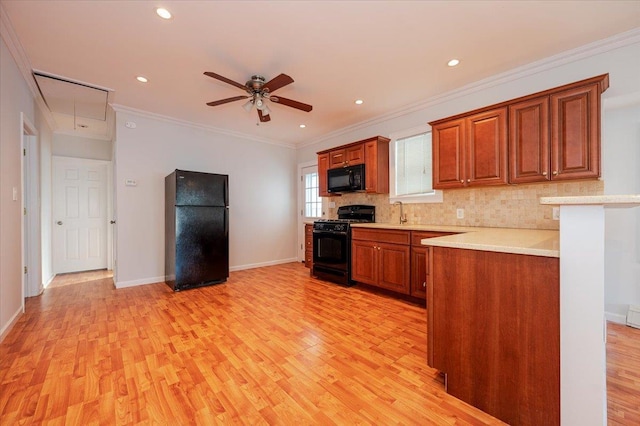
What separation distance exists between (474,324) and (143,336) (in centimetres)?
265

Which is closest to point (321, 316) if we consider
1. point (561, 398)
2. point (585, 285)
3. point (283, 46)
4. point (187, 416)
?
point (187, 416)

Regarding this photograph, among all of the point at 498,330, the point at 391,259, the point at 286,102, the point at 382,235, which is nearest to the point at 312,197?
the point at 382,235

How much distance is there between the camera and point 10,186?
2494 millimetres

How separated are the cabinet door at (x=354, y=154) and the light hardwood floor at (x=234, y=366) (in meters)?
2.23

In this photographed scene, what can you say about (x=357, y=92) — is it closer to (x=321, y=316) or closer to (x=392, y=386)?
(x=321, y=316)

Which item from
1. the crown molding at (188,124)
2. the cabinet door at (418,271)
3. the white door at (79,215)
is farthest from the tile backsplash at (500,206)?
the white door at (79,215)

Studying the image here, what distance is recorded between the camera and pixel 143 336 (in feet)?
7.68

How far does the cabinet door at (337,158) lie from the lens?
448cm

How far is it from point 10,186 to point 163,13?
222 centimetres

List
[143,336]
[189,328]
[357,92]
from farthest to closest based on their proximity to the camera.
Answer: [357,92], [189,328], [143,336]

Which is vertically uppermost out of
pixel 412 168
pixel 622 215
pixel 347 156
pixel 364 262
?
pixel 347 156

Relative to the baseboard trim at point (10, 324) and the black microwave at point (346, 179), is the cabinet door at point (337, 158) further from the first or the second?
the baseboard trim at point (10, 324)

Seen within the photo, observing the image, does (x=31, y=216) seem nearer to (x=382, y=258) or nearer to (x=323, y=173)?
(x=323, y=173)

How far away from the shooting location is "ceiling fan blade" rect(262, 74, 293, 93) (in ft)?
8.10
